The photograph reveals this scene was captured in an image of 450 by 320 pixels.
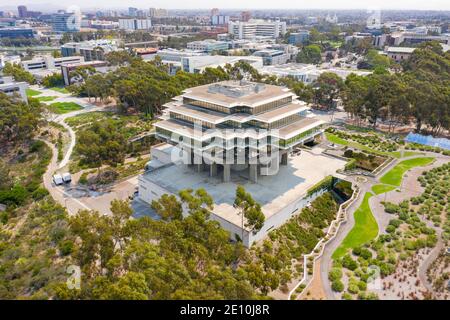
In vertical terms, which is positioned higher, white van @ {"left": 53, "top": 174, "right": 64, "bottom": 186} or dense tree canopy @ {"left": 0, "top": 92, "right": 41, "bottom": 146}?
dense tree canopy @ {"left": 0, "top": 92, "right": 41, "bottom": 146}

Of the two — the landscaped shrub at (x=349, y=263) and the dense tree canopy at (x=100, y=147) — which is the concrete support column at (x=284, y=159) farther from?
the dense tree canopy at (x=100, y=147)

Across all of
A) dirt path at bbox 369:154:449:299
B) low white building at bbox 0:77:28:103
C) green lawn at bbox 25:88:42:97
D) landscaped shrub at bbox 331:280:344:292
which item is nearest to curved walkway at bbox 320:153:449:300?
dirt path at bbox 369:154:449:299

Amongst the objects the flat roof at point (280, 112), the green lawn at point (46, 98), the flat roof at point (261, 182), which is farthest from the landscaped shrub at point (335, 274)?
the green lawn at point (46, 98)

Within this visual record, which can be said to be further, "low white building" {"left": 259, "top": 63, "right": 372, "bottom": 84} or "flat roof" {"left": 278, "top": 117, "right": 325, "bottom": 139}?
"low white building" {"left": 259, "top": 63, "right": 372, "bottom": 84}

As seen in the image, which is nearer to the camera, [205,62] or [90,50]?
[205,62]

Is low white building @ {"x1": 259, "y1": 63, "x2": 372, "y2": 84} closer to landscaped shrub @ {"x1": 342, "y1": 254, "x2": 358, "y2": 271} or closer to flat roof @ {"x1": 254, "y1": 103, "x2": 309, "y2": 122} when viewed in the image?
flat roof @ {"x1": 254, "y1": 103, "x2": 309, "y2": 122}

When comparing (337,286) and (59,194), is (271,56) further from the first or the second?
(337,286)

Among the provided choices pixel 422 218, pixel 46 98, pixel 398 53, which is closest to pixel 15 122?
pixel 46 98
